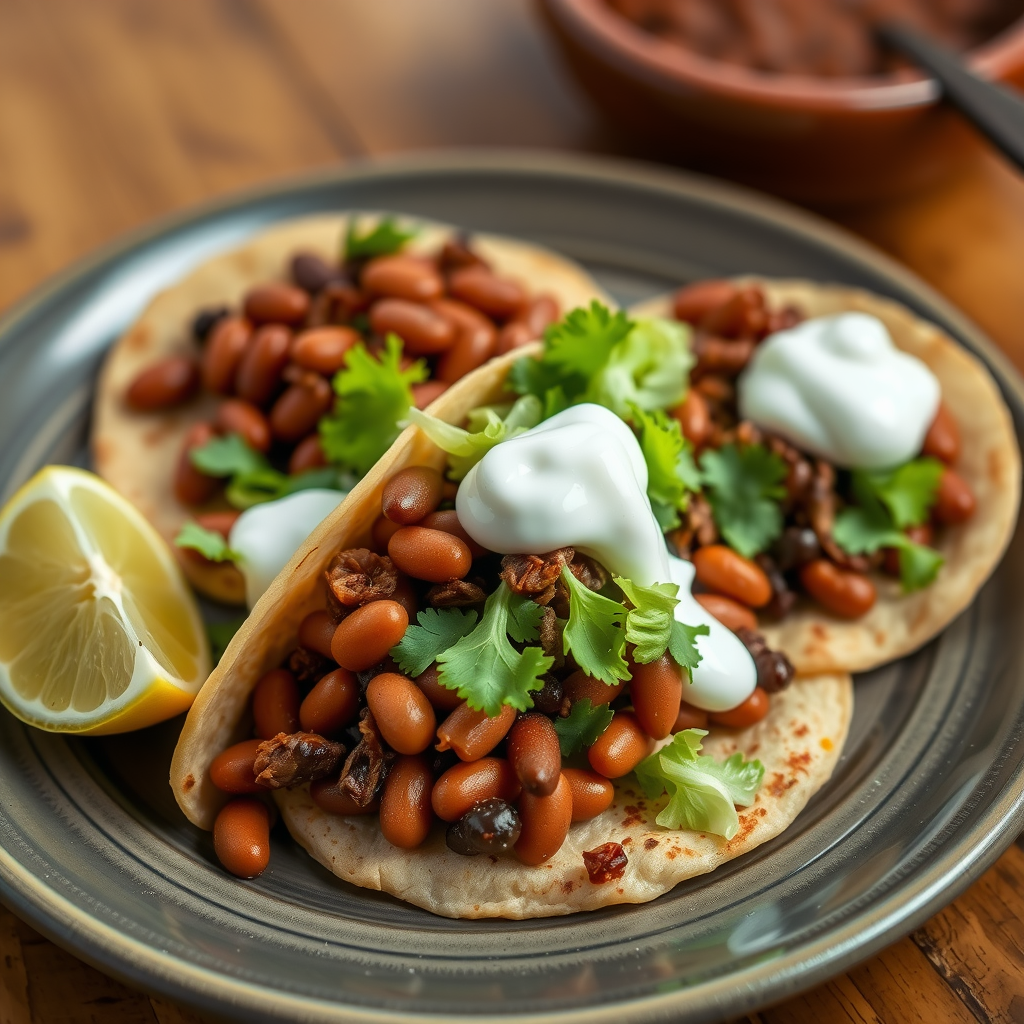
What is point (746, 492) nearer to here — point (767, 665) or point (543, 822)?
point (767, 665)

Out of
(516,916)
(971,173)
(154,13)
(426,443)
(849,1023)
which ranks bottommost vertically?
(971,173)

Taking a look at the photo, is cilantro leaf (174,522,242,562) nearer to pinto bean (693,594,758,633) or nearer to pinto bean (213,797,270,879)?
pinto bean (213,797,270,879)

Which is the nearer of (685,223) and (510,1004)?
(510,1004)

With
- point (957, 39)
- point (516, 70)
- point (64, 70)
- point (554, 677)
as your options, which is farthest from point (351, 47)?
point (554, 677)

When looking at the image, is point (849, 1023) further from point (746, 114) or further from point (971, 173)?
point (971, 173)

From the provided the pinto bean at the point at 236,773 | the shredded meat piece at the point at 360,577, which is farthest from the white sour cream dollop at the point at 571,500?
the pinto bean at the point at 236,773

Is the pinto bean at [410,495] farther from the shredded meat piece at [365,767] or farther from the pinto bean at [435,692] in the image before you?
the shredded meat piece at [365,767]

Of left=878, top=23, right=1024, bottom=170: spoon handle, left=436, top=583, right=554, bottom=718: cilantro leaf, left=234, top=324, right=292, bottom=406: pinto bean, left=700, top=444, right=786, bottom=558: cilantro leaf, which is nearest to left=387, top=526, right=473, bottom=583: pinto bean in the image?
left=436, top=583, right=554, bottom=718: cilantro leaf
